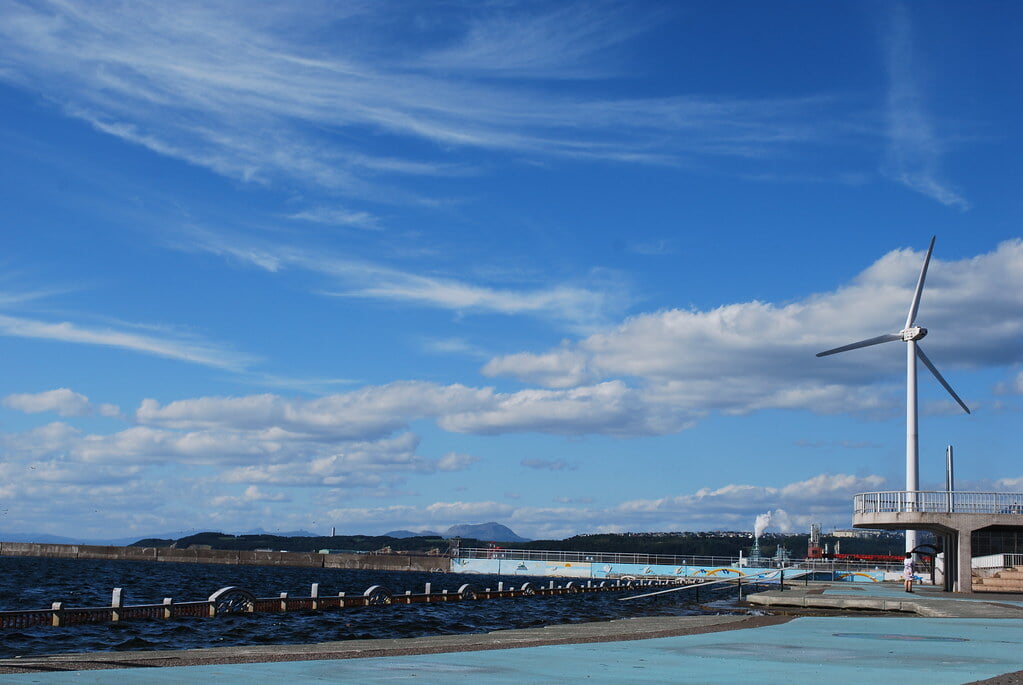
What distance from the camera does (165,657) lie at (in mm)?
17141

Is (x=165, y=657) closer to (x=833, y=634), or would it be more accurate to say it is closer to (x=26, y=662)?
(x=26, y=662)

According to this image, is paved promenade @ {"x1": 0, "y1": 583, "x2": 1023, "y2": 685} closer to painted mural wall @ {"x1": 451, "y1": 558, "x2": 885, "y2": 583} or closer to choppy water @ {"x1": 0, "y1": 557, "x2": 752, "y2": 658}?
choppy water @ {"x1": 0, "y1": 557, "x2": 752, "y2": 658}

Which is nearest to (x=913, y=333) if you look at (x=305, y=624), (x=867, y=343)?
(x=867, y=343)

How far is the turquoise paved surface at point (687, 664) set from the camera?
1474cm

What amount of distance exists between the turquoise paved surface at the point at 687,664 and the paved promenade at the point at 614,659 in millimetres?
20

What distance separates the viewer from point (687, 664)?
57.9ft

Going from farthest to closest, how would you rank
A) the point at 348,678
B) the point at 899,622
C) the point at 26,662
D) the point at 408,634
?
the point at 408,634
the point at 899,622
the point at 26,662
the point at 348,678

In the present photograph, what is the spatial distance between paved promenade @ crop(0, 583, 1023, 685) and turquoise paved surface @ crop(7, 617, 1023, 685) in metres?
0.02

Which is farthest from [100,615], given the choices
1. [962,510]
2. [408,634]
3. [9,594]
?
[962,510]

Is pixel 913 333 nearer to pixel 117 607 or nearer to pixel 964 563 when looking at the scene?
pixel 964 563

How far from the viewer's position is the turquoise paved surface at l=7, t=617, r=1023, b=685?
14.7 m

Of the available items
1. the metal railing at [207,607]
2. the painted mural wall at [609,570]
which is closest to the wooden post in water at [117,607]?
the metal railing at [207,607]

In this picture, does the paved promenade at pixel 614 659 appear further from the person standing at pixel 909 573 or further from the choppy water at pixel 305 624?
the person standing at pixel 909 573

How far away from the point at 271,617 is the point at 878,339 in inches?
2043
